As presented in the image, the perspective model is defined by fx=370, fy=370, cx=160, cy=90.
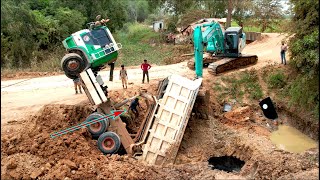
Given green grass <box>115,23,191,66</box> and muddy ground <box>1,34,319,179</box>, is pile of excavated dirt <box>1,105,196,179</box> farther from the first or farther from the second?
green grass <box>115,23,191,66</box>

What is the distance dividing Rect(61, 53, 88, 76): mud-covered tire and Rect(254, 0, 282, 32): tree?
2326 centimetres

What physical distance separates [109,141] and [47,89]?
17.6 feet

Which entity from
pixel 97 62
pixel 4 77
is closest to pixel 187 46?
pixel 4 77

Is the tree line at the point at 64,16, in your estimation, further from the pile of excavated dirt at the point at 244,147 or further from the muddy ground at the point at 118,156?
the pile of excavated dirt at the point at 244,147

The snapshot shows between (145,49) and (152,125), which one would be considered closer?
(152,125)

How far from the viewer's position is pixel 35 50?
22.3m

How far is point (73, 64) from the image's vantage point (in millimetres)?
11062

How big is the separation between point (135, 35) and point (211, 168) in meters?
27.4

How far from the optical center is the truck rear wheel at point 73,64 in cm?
1103

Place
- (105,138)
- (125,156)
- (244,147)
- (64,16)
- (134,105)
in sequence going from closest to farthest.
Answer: (125,156) < (105,138) < (244,147) < (134,105) < (64,16)

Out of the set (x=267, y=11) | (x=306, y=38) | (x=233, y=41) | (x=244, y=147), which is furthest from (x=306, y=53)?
(x=267, y=11)

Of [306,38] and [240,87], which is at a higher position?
[306,38]

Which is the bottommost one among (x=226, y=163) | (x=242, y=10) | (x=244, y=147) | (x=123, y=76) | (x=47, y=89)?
(x=226, y=163)

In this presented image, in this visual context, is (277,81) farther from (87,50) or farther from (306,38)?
(87,50)
